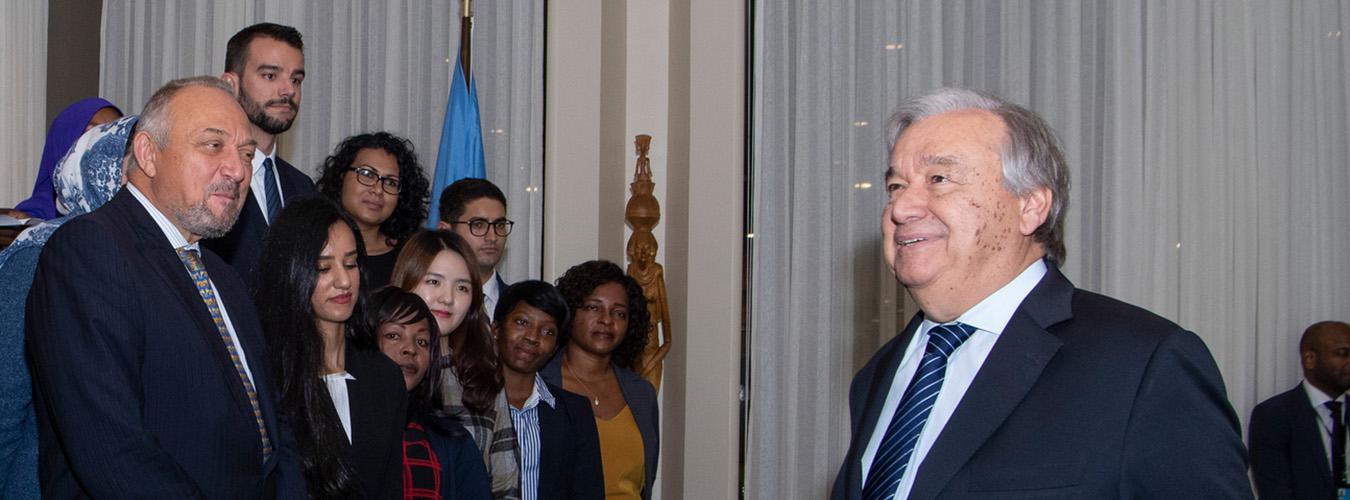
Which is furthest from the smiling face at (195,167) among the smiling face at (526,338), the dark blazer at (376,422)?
the smiling face at (526,338)

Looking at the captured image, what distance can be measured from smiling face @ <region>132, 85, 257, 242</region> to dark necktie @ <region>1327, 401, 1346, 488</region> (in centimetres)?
434

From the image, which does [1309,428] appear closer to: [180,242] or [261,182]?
[261,182]

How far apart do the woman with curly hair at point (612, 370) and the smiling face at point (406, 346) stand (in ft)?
3.65

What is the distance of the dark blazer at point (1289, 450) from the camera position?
4961mm

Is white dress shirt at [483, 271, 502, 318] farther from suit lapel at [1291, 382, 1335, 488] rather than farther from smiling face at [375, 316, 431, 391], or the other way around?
suit lapel at [1291, 382, 1335, 488]

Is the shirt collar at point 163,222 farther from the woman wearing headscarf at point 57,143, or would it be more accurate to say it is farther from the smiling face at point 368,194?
the smiling face at point 368,194

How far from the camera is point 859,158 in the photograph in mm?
5973

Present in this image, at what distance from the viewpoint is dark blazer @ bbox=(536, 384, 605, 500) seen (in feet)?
13.8

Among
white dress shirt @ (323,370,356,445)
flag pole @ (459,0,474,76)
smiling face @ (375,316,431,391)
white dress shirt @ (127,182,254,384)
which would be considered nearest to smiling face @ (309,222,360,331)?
white dress shirt @ (323,370,356,445)

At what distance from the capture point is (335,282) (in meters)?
3.06

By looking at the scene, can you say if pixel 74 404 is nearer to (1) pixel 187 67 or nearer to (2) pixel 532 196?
(2) pixel 532 196

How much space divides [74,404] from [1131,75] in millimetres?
4702

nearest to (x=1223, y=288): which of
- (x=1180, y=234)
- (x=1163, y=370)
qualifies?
(x=1180, y=234)

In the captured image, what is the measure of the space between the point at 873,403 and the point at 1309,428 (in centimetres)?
374
